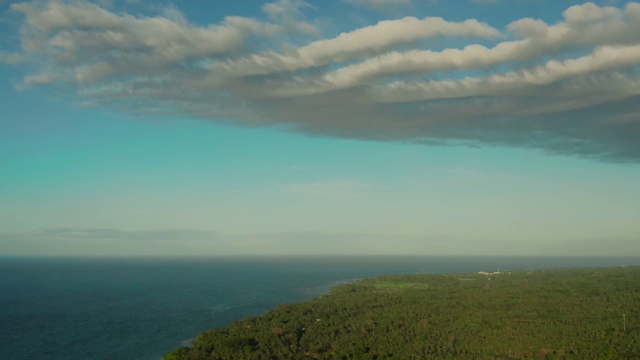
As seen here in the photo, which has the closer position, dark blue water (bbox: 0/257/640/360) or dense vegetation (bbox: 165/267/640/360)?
dense vegetation (bbox: 165/267/640/360)

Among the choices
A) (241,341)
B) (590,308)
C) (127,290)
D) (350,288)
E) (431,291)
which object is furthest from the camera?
(127,290)

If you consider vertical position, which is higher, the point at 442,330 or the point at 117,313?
the point at 442,330

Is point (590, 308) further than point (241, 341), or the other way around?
point (590, 308)

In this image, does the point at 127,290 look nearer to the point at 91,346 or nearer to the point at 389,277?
the point at 91,346

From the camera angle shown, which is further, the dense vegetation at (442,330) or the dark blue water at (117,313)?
the dark blue water at (117,313)

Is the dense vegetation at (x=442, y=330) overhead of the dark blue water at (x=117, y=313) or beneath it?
overhead

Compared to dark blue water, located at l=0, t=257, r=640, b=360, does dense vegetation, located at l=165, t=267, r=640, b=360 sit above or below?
above

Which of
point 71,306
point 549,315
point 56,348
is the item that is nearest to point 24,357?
point 56,348

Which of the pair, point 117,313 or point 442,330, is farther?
point 117,313
